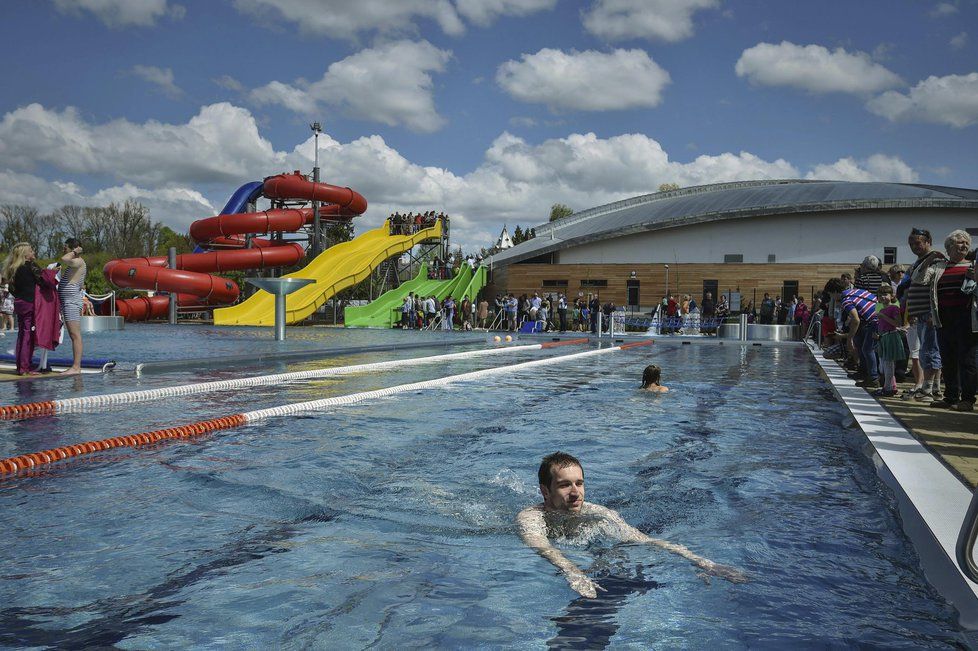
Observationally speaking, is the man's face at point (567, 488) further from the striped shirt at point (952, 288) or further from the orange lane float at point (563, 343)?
the orange lane float at point (563, 343)

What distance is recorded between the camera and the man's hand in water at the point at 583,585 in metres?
2.88

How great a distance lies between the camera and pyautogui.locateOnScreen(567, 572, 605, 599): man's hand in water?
2.88 meters

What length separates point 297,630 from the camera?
250cm

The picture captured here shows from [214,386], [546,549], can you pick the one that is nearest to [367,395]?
[214,386]

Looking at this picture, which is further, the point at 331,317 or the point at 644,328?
the point at 331,317

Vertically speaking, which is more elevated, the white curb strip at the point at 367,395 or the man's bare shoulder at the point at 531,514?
the white curb strip at the point at 367,395

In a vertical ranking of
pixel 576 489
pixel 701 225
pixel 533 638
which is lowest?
pixel 533 638

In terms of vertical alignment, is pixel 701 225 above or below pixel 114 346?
above

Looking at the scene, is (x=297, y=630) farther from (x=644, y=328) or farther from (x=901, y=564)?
(x=644, y=328)

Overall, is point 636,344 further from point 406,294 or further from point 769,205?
point 769,205

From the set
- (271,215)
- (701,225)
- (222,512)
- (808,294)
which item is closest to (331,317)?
(271,215)

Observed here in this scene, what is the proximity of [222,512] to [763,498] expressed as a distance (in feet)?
9.41

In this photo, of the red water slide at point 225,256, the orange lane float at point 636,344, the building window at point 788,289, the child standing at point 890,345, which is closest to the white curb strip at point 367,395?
the child standing at point 890,345

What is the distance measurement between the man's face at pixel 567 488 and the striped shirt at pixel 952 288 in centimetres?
434
